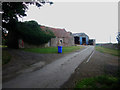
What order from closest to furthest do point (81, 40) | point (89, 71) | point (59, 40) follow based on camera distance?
point (89, 71)
point (59, 40)
point (81, 40)

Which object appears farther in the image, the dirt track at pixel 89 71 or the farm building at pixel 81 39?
the farm building at pixel 81 39

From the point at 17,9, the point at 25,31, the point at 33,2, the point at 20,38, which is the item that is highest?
the point at 33,2

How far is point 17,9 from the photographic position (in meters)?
8.48

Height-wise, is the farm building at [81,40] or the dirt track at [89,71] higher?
the farm building at [81,40]

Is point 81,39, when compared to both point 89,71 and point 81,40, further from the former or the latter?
point 89,71

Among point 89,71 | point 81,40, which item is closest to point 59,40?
point 81,40

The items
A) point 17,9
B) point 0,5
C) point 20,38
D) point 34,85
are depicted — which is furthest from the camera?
point 20,38

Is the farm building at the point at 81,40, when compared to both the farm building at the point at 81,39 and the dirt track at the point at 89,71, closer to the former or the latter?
the farm building at the point at 81,39

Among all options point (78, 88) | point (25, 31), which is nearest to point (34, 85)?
point (78, 88)

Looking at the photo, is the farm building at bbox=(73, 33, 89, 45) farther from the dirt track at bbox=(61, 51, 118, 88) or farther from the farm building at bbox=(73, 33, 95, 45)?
the dirt track at bbox=(61, 51, 118, 88)

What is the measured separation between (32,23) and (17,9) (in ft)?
31.1

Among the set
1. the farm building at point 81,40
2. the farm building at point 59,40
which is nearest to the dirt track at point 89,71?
the farm building at point 59,40

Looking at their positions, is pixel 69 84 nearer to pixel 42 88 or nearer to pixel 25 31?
pixel 42 88

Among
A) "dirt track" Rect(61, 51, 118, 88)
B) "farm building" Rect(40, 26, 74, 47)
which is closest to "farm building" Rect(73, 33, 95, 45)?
"farm building" Rect(40, 26, 74, 47)
